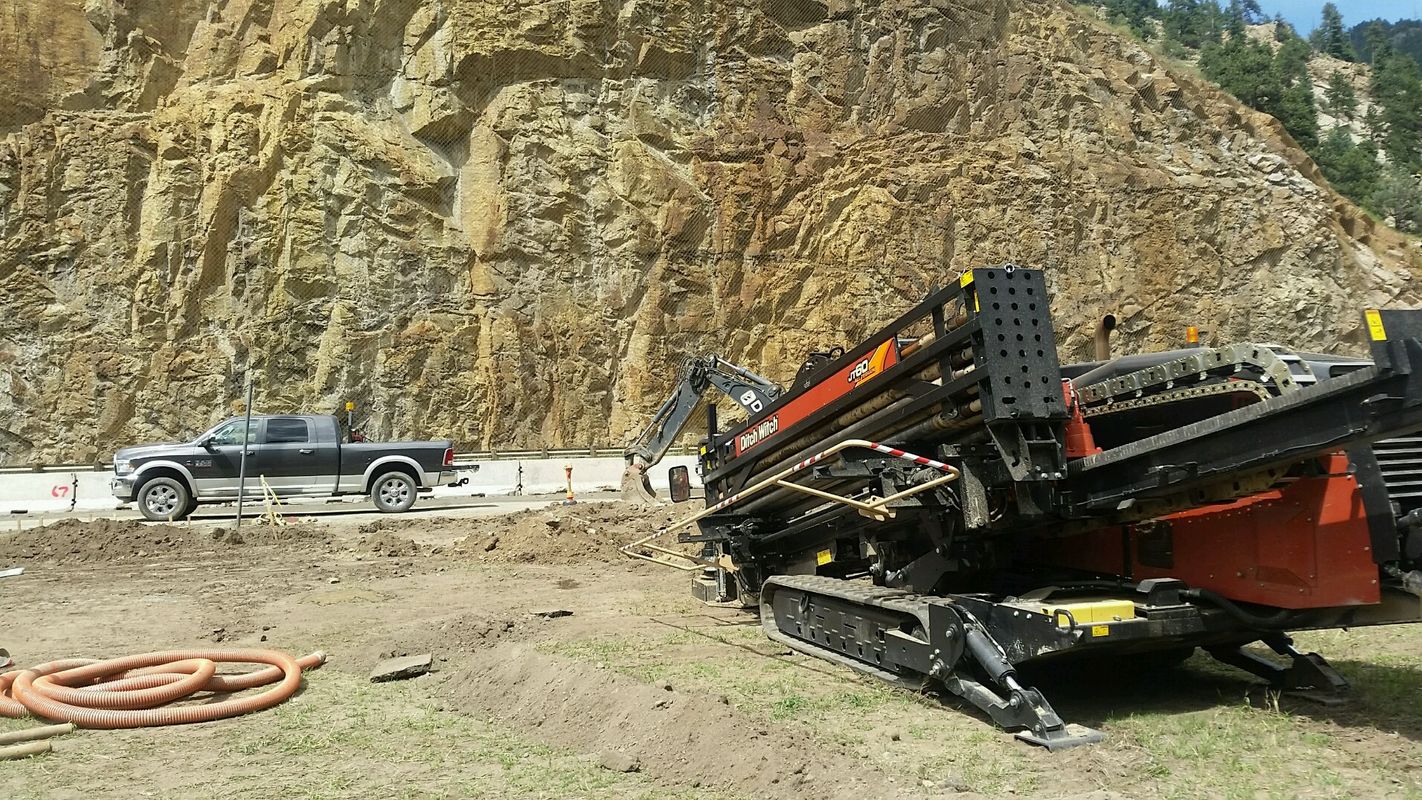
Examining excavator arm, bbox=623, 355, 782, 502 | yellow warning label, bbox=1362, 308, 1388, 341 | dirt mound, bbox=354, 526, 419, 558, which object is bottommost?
dirt mound, bbox=354, 526, 419, 558

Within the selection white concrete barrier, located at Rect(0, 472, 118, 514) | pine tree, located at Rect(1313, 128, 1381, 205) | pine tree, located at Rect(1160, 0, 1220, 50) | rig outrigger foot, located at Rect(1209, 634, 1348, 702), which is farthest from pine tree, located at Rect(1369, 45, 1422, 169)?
white concrete barrier, located at Rect(0, 472, 118, 514)

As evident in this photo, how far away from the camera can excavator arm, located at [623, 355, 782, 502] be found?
429 inches

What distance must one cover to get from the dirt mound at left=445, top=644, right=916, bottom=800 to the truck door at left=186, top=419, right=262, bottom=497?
12.6m

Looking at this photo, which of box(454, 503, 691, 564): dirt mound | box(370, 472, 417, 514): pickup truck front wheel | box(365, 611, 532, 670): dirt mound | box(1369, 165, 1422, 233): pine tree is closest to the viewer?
box(365, 611, 532, 670): dirt mound

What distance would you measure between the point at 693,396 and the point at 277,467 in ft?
30.1

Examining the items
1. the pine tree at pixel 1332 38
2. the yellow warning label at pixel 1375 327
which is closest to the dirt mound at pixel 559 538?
the yellow warning label at pixel 1375 327

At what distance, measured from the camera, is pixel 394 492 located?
18594mm

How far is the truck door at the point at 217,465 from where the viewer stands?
1711 centimetres

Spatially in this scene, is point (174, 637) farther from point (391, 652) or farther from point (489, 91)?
point (489, 91)

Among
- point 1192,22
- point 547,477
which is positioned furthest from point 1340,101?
point 547,477

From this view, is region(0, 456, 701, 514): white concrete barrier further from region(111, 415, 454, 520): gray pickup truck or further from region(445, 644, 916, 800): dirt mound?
region(445, 644, 916, 800): dirt mound

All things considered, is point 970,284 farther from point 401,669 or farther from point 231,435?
point 231,435

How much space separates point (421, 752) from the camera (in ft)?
16.4

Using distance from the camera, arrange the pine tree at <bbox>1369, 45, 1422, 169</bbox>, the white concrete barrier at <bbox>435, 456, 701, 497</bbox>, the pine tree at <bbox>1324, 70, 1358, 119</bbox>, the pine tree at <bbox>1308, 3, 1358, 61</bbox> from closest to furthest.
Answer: the white concrete barrier at <bbox>435, 456, 701, 497</bbox>, the pine tree at <bbox>1369, 45, 1422, 169</bbox>, the pine tree at <bbox>1324, 70, 1358, 119</bbox>, the pine tree at <bbox>1308, 3, 1358, 61</bbox>
